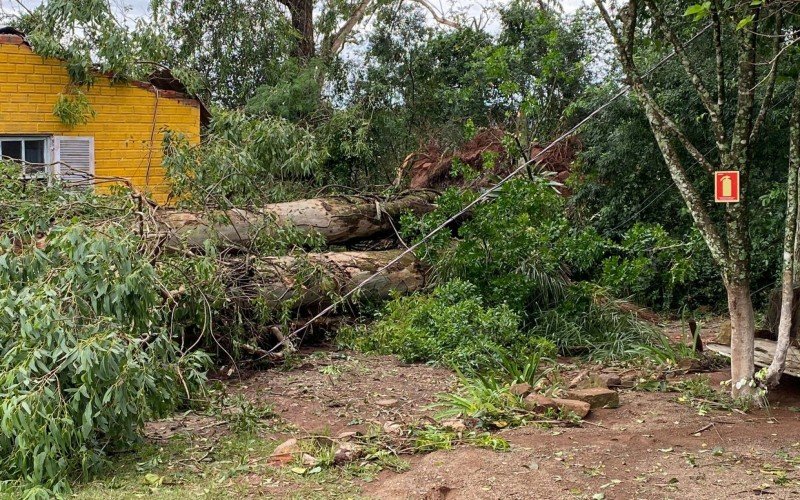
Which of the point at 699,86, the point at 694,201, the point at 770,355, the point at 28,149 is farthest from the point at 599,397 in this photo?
the point at 28,149

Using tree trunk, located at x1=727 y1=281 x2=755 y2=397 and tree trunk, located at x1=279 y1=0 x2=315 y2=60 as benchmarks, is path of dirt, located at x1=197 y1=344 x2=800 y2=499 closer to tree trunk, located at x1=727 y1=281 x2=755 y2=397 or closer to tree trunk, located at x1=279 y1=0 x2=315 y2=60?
tree trunk, located at x1=727 y1=281 x2=755 y2=397

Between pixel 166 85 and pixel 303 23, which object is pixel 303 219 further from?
pixel 303 23

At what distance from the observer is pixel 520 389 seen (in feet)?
20.8

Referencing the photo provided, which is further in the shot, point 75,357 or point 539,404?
point 539,404

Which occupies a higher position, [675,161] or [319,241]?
[675,161]

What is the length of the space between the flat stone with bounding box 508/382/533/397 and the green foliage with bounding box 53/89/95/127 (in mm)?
7147

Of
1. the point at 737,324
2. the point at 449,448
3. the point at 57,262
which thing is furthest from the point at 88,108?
the point at 737,324

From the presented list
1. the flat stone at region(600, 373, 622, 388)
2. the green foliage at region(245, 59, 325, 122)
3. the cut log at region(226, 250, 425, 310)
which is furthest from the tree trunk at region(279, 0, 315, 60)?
the flat stone at region(600, 373, 622, 388)

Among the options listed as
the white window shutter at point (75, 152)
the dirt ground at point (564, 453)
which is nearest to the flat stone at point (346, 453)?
the dirt ground at point (564, 453)

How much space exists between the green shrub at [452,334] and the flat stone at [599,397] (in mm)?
1362

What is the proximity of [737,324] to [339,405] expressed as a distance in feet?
10.2

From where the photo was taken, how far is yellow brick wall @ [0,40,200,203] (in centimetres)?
1038

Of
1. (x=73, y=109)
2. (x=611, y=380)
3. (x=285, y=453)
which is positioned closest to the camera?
(x=285, y=453)

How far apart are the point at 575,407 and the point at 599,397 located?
0.36 meters
